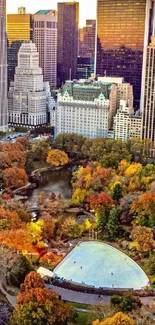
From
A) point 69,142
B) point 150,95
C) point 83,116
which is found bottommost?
point 69,142

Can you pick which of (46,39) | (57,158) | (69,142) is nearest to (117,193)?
(57,158)

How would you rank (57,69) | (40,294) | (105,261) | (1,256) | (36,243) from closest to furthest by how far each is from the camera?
(40,294) → (1,256) → (105,261) → (36,243) → (57,69)

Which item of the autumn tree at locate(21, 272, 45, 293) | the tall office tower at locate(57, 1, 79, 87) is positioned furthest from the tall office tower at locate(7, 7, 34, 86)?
the autumn tree at locate(21, 272, 45, 293)

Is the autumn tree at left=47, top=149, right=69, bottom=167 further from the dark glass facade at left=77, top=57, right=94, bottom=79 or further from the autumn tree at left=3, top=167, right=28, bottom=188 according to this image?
the dark glass facade at left=77, top=57, right=94, bottom=79

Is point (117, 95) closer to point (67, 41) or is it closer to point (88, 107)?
point (88, 107)

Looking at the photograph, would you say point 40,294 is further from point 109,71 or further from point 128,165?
point 109,71

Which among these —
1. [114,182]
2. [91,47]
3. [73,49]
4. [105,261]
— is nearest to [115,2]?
[73,49]
